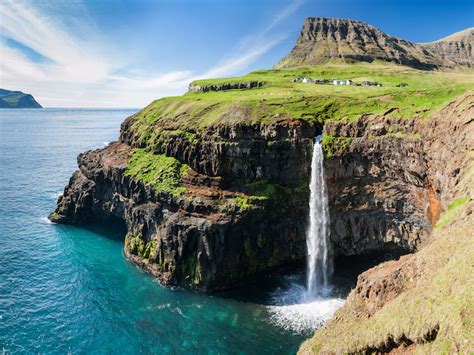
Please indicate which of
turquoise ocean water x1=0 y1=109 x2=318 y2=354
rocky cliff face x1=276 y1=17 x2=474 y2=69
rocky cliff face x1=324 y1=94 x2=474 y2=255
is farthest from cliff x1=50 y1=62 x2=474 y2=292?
rocky cliff face x1=276 y1=17 x2=474 y2=69

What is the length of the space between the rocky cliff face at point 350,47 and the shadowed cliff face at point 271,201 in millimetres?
80889

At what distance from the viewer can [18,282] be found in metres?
49.8

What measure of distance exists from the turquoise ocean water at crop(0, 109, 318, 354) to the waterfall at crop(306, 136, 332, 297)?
656 centimetres

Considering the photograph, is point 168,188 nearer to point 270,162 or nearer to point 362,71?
point 270,162

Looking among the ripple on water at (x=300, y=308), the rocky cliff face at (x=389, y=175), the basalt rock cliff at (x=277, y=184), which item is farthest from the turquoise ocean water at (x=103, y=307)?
the rocky cliff face at (x=389, y=175)

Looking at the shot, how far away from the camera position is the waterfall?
2010 inches

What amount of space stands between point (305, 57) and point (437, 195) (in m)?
101

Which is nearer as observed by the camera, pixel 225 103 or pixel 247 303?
pixel 247 303

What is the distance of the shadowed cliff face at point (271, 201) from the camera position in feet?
156

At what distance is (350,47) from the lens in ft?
415

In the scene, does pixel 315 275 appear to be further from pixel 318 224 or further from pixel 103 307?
pixel 103 307

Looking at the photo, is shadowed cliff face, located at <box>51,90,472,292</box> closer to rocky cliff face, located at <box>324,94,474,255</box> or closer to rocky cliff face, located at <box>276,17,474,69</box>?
rocky cliff face, located at <box>324,94,474,255</box>

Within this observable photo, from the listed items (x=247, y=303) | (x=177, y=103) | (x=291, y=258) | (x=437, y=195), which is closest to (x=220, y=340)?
(x=247, y=303)

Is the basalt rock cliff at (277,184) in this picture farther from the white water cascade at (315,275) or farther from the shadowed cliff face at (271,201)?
the white water cascade at (315,275)
